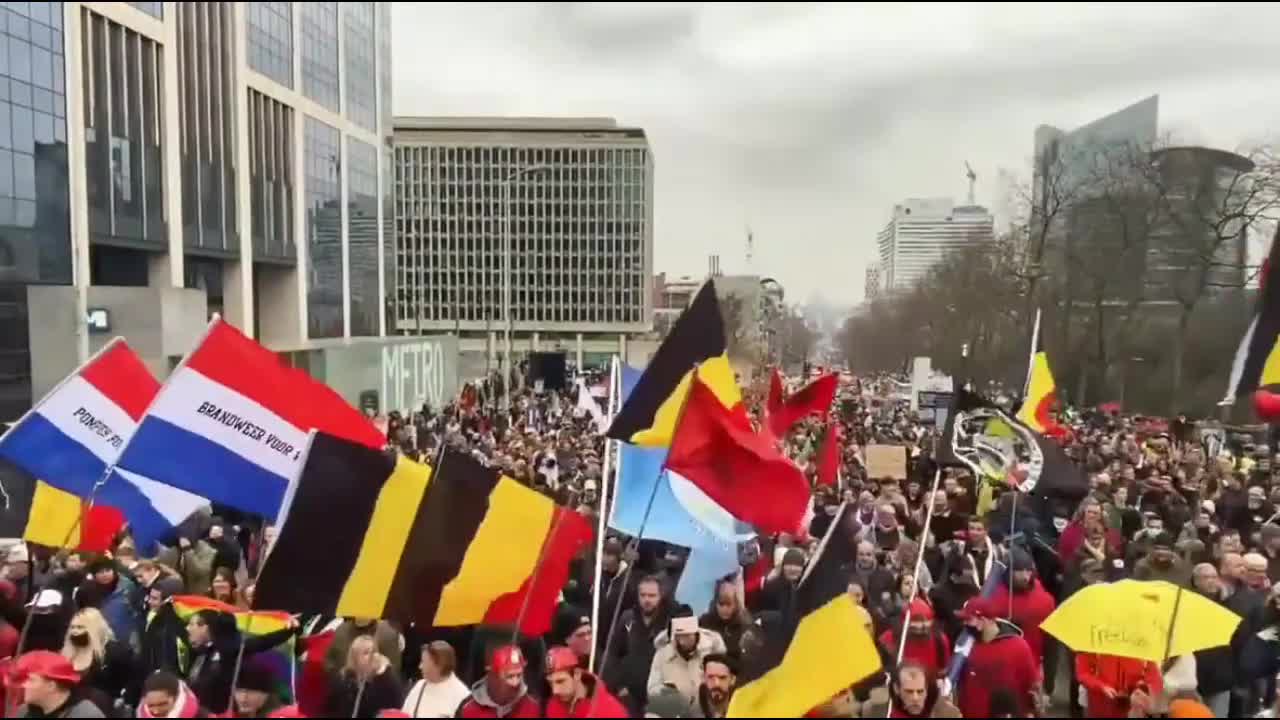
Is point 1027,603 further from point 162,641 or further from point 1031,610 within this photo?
point 162,641

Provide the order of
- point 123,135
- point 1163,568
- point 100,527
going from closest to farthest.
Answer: point 1163,568 → point 100,527 → point 123,135

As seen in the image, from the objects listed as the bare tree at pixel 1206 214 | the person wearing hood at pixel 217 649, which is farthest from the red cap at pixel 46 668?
the bare tree at pixel 1206 214

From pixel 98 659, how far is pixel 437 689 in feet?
6.31

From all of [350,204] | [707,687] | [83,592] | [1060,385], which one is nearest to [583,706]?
[707,687]

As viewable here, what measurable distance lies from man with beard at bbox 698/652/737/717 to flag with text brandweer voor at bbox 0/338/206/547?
3707mm

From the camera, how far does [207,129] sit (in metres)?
31.9

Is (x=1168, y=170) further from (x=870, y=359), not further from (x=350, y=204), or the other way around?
(x=870, y=359)

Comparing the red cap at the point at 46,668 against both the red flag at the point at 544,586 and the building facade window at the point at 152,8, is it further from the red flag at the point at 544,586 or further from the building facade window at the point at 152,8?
the building facade window at the point at 152,8

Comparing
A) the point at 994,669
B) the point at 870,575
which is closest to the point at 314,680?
the point at 994,669

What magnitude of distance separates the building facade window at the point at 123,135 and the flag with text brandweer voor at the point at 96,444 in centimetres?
2127

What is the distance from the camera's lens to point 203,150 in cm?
3167

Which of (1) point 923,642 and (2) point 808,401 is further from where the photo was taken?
(2) point 808,401

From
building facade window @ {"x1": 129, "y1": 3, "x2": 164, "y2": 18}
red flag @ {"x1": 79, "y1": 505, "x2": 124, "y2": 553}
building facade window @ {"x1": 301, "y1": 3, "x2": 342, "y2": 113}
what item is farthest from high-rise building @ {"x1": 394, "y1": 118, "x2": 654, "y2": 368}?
red flag @ {"x1": 79, "y1": 505, "x2": 124, "y2": 553}

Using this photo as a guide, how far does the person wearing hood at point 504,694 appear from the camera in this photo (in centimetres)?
455
